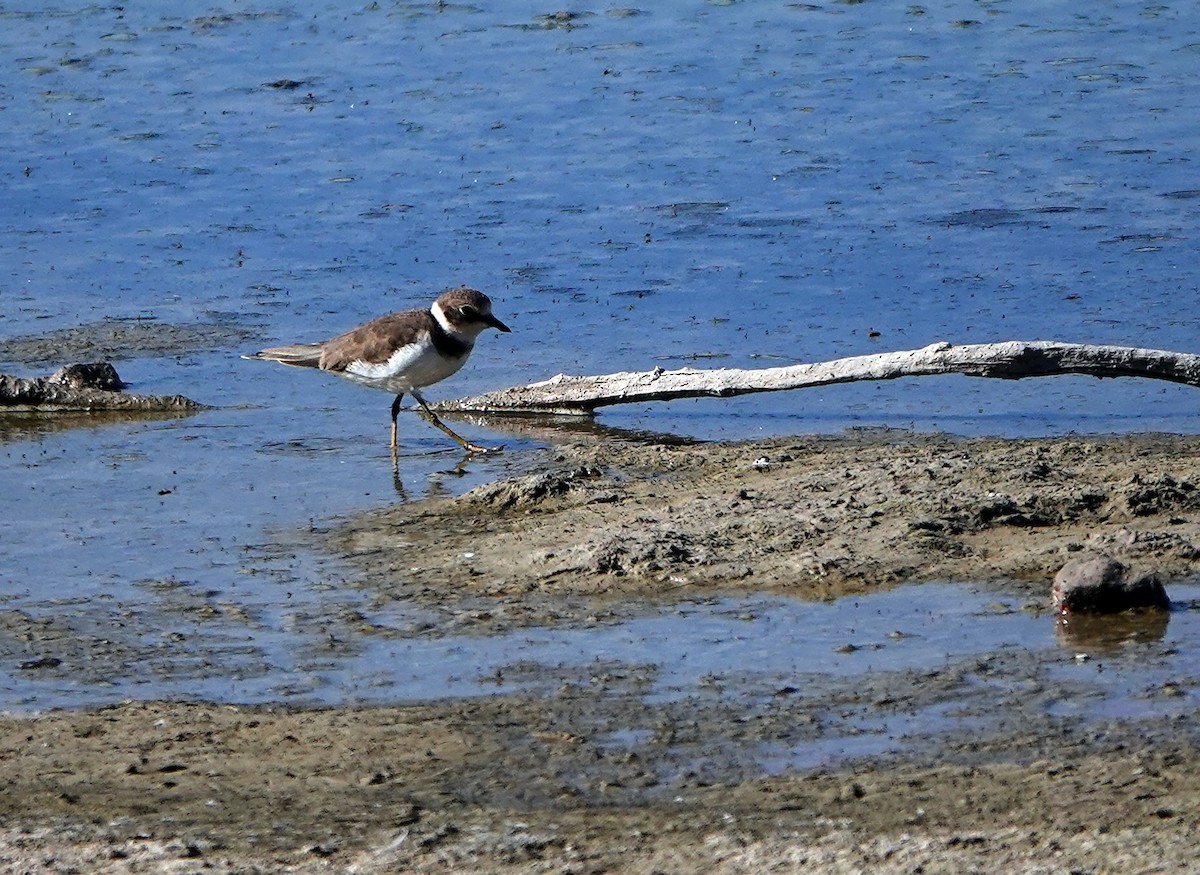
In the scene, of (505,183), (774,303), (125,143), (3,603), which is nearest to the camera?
(3,603)

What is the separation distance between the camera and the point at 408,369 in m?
10.8

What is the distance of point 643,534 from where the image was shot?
27.5 ft

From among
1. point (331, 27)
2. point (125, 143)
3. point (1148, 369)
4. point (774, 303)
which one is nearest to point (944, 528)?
point (1148, 369)

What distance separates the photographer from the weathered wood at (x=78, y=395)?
11438 mm

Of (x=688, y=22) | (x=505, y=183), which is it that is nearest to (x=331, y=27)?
(x=688, y=22)

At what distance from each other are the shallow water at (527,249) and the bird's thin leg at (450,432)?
0.12 m

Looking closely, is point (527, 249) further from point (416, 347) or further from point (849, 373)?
point (849, 373)

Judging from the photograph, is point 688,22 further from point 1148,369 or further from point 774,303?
point 1148,369

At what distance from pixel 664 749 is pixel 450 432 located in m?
4.93

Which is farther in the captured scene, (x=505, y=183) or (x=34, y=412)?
(x=505, y=183)

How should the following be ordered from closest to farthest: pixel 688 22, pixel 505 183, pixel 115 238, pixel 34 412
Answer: pixel 34 412
pixel 115 238
pixel 505 183
pixel 688 22

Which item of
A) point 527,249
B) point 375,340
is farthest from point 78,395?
point 527,249

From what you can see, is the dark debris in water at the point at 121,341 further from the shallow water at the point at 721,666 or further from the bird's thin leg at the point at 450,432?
the shallow water at the point at 721,666

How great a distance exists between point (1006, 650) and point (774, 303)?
21.6 ft
